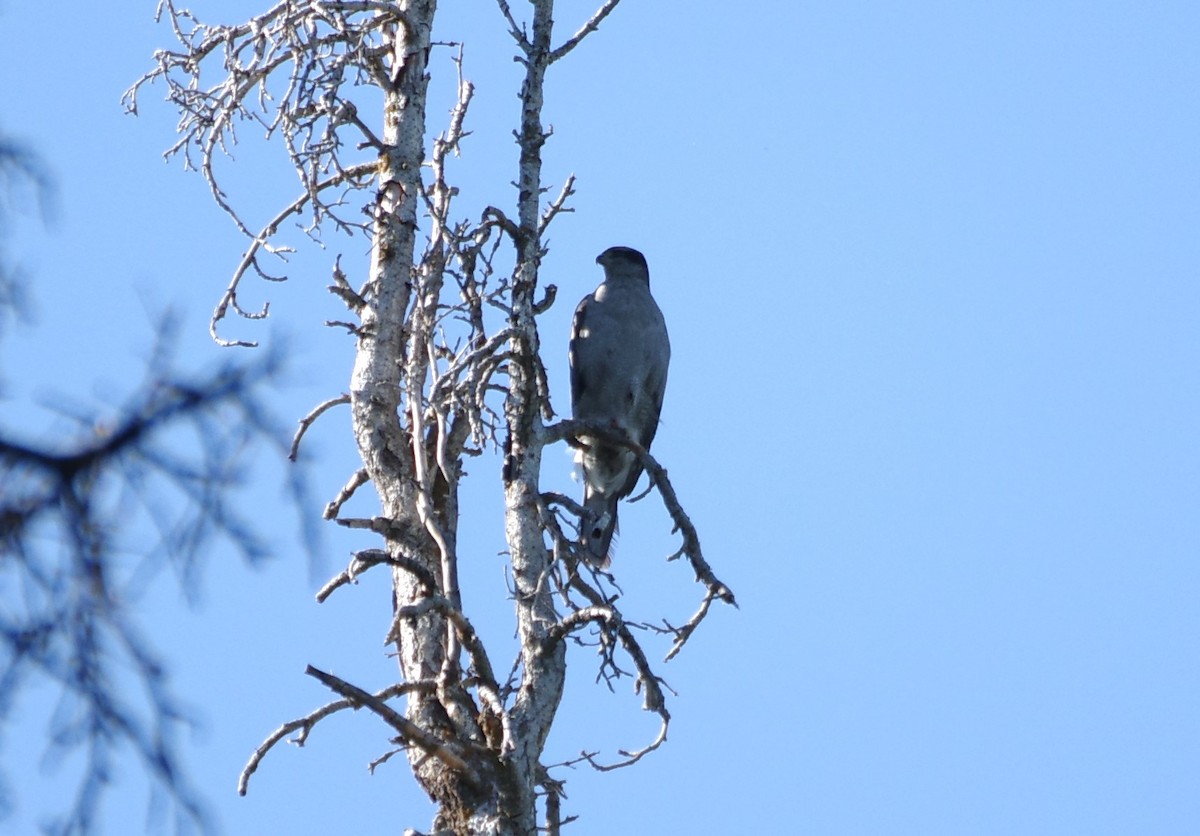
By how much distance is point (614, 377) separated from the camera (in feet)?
26.9

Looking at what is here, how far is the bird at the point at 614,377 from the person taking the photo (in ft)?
26.5

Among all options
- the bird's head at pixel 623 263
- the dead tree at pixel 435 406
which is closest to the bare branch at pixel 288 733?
the dead tree at pixel 435 406

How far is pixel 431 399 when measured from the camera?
555 cm

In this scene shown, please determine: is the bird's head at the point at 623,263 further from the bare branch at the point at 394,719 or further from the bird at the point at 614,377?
the bare branch at the point at 394,719

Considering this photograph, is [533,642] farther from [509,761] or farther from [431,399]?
[431,399]

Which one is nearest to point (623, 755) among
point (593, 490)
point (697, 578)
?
point (697, 578)

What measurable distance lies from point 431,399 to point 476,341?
A: 10.7 inches

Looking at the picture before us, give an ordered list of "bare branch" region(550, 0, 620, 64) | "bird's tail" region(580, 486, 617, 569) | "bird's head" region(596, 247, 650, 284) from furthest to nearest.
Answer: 1. "bird's head" region(596, 247, 650, 284)
2. "bird's tail" region(580, 486, 617, 569)
3. "bare branch" region(550, 0, 620, 64)

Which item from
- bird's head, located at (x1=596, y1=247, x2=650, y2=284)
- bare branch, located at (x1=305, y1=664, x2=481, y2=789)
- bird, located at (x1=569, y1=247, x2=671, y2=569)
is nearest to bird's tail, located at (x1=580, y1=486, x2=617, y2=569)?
bird, located at (x1=569, y1=247, x2=671, y2=569)

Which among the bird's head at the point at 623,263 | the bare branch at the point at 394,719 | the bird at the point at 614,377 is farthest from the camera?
the bird's head at the point at 623,263

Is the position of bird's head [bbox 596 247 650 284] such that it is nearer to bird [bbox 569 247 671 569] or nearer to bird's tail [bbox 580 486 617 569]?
bird [bbox 569 247 671 569]

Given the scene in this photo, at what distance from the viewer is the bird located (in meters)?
8.08

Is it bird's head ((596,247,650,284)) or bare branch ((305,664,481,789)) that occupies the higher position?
bird's head ((596,247,650,284))

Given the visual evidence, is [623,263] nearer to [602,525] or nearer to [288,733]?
[602,525]
